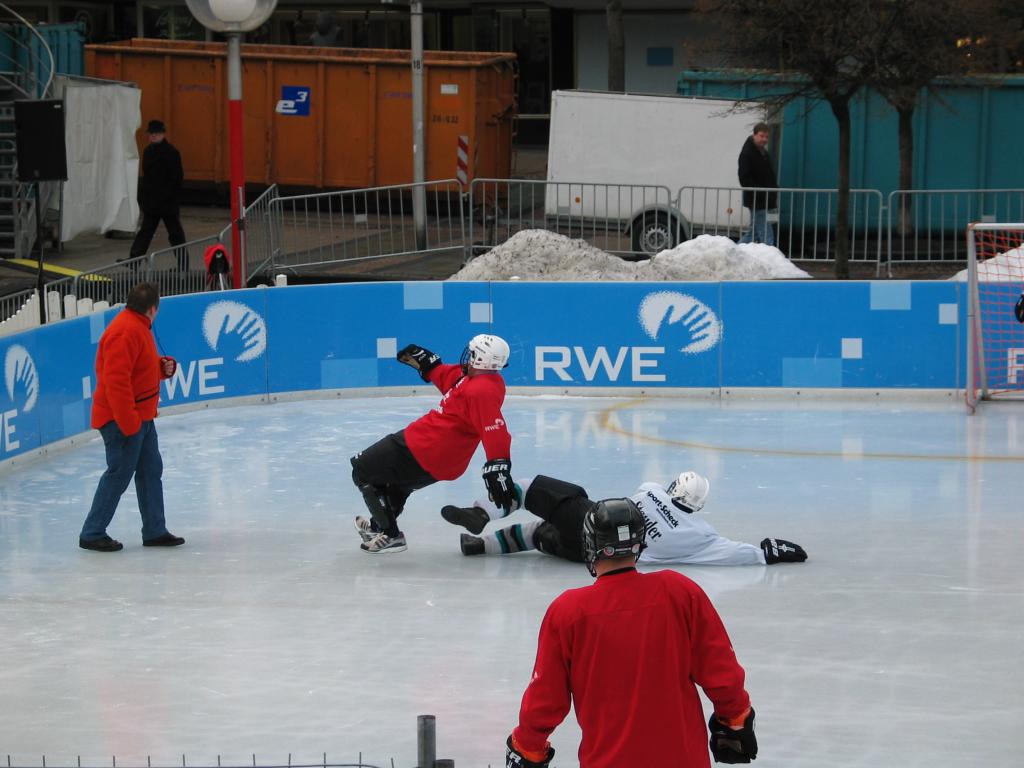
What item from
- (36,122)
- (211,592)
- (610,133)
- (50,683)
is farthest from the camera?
(610,133)

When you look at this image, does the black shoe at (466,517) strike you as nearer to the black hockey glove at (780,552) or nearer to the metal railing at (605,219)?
the black hockey glove at (780,552)

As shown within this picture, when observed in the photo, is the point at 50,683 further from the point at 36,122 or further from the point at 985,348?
the point at 985,348

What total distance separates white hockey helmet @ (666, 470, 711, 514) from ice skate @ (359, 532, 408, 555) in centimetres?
198

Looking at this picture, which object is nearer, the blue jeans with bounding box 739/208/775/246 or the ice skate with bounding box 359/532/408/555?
the ice skate with bounding box 359/532/408/555

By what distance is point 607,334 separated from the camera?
1600 centimetres

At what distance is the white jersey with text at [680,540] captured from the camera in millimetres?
9820

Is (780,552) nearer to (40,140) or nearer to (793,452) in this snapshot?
(793,452)

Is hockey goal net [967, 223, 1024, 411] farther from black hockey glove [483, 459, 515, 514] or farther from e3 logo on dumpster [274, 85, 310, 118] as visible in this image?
e3 logo on dumpster [274, 85, 310, 118]

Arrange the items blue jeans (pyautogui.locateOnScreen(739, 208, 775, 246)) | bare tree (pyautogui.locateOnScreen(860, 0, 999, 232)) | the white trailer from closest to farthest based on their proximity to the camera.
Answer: bare tree (pyautogui.locateOnScreen(860, 0, 999, 232)), blue jeans (pyautogui.locateOnScreen(739, 208, 775, 246)), the white trailer

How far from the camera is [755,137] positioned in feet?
67.3

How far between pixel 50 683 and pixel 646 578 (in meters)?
4.25

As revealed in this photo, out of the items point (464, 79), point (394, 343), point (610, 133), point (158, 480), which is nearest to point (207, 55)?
point (464, 79)

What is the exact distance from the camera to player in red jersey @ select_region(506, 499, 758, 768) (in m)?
4.88

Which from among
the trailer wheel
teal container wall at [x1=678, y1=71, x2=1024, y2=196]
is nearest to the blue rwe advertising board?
the trailer wheel
